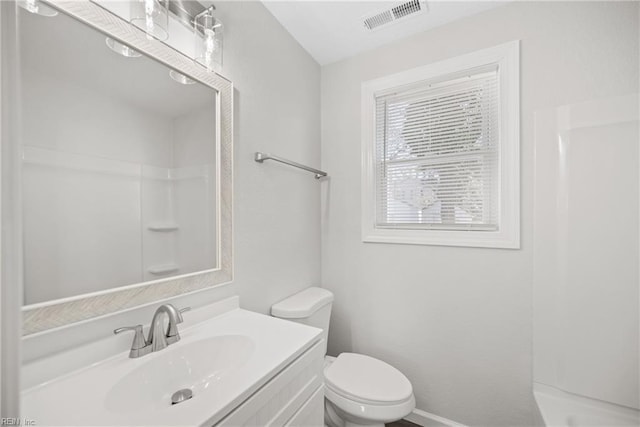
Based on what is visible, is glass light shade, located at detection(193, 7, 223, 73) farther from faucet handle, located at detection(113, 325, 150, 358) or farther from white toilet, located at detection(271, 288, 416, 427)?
white toilet, located at detection(271, 288, 416, 427)

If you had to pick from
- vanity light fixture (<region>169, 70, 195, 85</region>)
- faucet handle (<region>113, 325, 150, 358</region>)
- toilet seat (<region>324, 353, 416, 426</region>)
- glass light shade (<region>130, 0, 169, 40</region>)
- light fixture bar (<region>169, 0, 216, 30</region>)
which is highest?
light fixture bar (<region>169, 0, 216, 30</region>)

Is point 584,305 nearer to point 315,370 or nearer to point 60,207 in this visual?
point 315,370

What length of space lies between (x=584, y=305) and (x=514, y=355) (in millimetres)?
397

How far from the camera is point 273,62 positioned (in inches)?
58.1

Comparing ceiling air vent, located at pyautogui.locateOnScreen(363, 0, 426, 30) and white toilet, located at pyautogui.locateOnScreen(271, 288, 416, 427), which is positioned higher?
ceiling air vent, located at pyautogui.locateOnScreen(363, 0, 426, 30)

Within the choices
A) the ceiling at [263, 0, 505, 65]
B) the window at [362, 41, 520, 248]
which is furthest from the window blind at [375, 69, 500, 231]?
the ceiling at [263, 0, 505, 65]

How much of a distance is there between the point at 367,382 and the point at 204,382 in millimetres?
817

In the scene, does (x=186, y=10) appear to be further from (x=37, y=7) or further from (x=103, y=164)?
(x=103, y=164)

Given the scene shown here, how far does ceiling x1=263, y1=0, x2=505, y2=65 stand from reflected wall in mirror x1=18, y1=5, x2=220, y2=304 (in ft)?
2.72

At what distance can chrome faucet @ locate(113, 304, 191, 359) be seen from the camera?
0.79 m

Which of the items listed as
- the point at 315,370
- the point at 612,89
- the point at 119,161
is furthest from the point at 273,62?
the point at 612,89

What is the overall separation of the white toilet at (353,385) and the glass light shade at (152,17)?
4.04 feet

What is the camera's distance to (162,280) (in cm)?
91

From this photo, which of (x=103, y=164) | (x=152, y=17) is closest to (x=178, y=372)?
(x=103, y=164)
